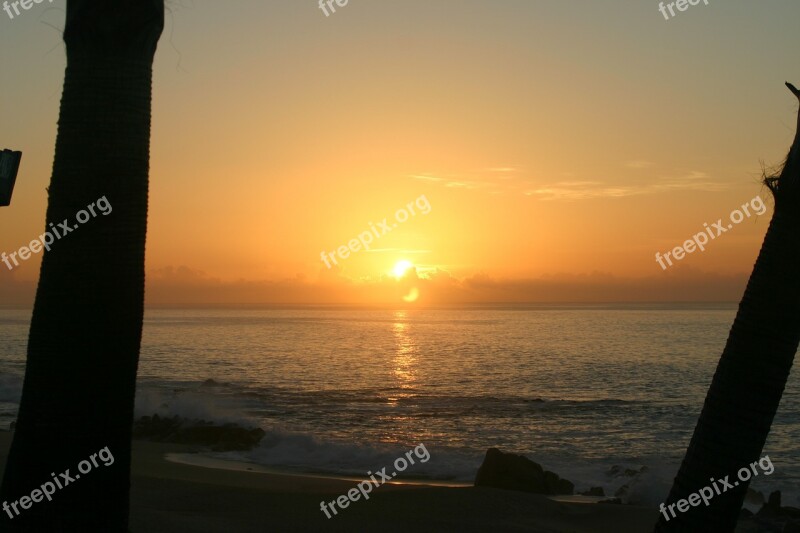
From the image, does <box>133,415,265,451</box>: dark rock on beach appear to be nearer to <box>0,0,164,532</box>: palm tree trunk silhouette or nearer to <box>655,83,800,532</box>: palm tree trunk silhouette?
<box>0,0,164,532</box>: palm tree trunk silhouette

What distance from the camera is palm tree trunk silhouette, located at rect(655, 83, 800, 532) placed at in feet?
14.6

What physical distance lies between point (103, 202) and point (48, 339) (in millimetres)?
859

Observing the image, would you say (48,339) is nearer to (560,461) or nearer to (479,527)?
(479,527)

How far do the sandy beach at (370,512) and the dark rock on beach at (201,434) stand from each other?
748 centimetres

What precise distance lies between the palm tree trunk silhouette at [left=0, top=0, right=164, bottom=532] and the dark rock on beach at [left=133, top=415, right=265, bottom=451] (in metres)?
15.3

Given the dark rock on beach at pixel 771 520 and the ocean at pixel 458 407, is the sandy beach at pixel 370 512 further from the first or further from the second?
the ocean at pixel 458 407

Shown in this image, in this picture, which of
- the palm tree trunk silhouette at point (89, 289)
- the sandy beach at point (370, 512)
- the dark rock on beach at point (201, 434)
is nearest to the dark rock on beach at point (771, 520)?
the sandy beach at point (370, 512)

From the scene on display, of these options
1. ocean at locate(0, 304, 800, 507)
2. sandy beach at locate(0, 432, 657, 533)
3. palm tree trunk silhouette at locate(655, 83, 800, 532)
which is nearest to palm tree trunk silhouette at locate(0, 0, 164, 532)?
palm tree trunk silhouette at locate(655, 83, 800, 532)

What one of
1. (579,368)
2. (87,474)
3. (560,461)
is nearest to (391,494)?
(87,474)

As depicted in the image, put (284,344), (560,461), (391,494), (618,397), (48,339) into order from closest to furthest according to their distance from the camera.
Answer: (48,339), (391,494), (560,461), (618,397), (284,344)

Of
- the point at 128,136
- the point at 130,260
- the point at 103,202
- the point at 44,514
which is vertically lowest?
the point at 44,514

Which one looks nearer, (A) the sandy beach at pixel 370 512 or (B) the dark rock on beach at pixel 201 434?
(A) the sandy beach at pixel 370 512

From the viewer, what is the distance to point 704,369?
1828 inches

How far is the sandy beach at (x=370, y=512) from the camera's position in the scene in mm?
8984
